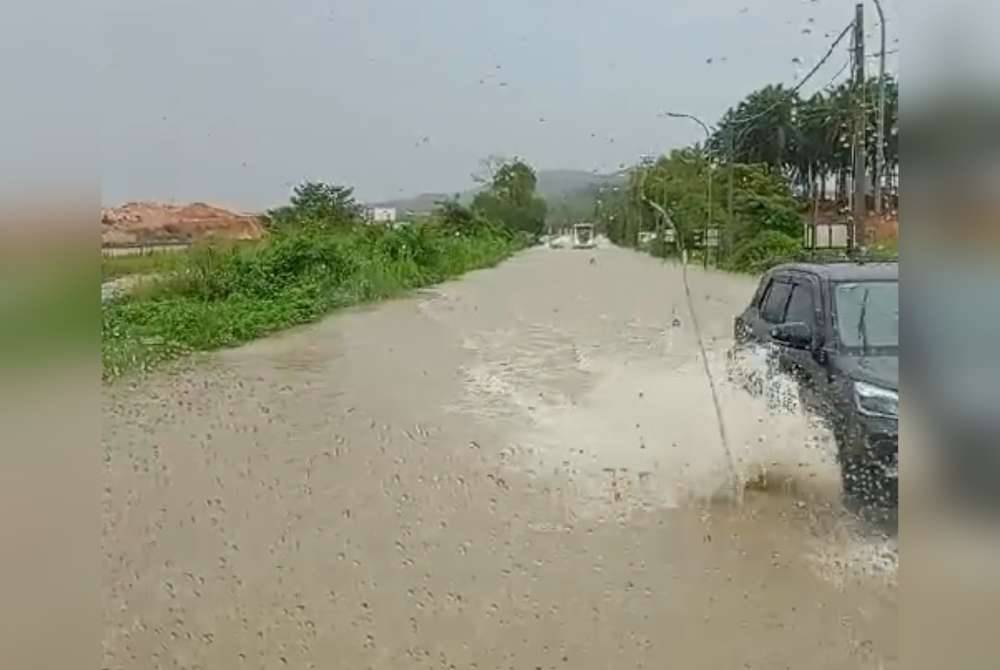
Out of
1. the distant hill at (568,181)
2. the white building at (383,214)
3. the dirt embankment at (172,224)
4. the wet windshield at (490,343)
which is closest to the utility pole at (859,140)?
the wet windshield at (490,343)

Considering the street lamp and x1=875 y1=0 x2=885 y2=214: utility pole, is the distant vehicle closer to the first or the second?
the street lamp

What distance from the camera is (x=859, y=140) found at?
1332 mm

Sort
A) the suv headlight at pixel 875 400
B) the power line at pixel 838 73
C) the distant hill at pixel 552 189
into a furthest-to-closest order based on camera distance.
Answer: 1. the distant hill at pixel 552 189
2. the power line at pixel 838 73
3. the suv headlight at pixel 875 400

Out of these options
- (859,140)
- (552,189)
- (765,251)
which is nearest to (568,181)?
(552,189)

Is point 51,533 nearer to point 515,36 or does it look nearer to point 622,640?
point 622,640

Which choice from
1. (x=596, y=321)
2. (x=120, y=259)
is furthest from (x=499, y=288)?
(x=120, y=259)

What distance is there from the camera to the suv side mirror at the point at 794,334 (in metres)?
1.41

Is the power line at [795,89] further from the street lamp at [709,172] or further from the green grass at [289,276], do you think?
the green grass at [289,276]

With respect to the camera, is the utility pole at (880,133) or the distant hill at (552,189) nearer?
the utility pole at (880,133)

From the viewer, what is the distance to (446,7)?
1.36 m

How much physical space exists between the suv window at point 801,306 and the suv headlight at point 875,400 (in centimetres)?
13

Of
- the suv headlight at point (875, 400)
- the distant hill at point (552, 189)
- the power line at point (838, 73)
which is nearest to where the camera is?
the suv headlight at point (875, 400)

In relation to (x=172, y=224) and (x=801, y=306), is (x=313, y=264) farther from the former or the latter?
(x=801, y=306)

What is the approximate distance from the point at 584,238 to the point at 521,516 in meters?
0.46
